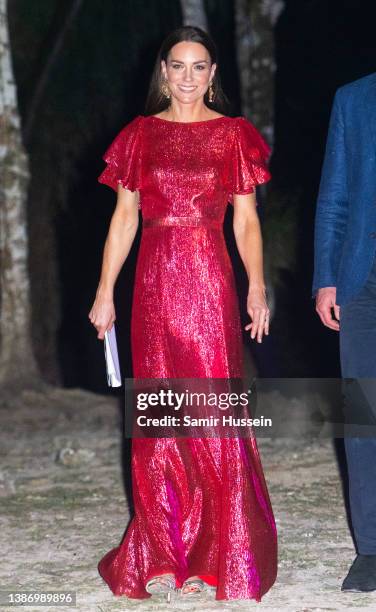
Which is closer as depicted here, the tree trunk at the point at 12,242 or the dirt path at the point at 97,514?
the dirt path at the point at 97,514

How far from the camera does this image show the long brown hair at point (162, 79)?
177 inches

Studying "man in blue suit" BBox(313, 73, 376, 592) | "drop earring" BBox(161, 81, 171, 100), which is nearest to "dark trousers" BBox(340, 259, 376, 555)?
"man in blue suit" BBox(313, 73, 376, 592)

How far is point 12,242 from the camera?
36.0ft

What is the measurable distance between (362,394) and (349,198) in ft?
2.42

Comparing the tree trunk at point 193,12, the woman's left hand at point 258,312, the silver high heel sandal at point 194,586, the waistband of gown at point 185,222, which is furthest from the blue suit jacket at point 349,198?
the tree trunk at point 193,12

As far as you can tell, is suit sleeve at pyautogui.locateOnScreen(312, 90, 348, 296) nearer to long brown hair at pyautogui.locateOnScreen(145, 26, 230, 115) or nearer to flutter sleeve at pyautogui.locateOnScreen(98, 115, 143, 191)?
long brown hair at pyautogui.locateOnScreen(145, 26, 230, 115)

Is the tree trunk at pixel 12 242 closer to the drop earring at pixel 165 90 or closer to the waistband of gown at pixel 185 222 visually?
the drop earring at pixel 165 90

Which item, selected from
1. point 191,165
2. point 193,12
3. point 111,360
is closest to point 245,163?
point 191,165

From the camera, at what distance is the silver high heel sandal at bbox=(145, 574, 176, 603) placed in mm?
4500

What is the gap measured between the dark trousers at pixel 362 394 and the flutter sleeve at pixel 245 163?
564 millimetres

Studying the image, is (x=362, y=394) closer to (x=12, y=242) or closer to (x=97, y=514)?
(x=97, y=514)

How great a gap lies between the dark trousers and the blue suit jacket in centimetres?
7

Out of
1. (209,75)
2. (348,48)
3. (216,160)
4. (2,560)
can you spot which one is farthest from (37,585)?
(348,48)

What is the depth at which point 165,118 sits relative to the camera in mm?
4566
